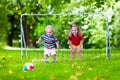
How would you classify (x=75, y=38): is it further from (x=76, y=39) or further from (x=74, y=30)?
(x=74, y=30)

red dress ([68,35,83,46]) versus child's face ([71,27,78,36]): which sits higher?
child's face ([71,27,78,36])

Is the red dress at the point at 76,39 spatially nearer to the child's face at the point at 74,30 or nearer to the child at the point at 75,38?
the child at the point at 75,38

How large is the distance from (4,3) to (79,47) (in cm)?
2257

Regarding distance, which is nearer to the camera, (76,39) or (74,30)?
(74,30)

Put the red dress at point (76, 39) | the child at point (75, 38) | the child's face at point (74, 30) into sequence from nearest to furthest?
the child's face at point (74, 30) → the child at point (75, 38) → the red dress at point (76, 39)

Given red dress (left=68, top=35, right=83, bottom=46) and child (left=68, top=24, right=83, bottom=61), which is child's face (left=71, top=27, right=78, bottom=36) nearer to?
child (left=68, top=24, right=83, bottom=61)

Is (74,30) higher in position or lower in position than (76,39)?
higher

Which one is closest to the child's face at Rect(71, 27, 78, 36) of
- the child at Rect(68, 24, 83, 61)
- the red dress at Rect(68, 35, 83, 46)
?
the child at Rect(68, 24, 83, 61)

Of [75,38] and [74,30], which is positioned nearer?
[74,30]

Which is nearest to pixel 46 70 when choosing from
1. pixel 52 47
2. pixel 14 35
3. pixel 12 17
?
pixel 52 47

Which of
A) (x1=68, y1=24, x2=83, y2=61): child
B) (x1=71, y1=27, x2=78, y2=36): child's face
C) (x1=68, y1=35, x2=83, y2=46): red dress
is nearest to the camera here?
(x1=71, y1=27, x2=78, y2=36): child's face

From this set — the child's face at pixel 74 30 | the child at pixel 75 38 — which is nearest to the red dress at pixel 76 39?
the child at pixel 75 38

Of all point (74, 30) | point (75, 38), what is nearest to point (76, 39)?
point (75, 38)

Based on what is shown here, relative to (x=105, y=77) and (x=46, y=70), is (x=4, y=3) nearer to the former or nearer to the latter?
(x=46, y=70)
